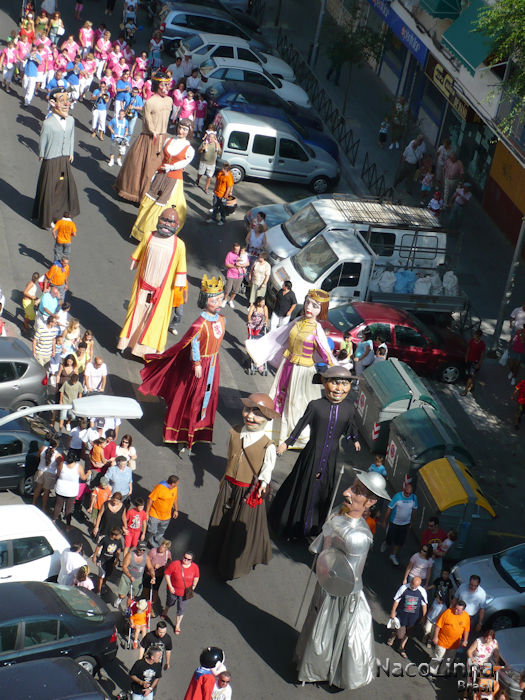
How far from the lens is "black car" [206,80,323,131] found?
27.5m

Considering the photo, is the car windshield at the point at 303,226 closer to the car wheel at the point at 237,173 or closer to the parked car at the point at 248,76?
the car wheel at the point at 237,173

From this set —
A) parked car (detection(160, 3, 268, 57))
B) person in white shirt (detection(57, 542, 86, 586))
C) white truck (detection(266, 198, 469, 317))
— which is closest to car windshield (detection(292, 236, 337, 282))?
white truck (detection(266, 198, 469, 317))

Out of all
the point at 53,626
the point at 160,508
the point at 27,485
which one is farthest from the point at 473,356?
the point at 53,626

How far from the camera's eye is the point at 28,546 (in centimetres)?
1325

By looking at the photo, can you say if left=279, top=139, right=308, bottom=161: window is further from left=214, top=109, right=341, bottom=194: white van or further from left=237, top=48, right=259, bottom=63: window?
left=237, top=48, right=259, bottom=63: window

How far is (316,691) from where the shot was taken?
41.5 feet

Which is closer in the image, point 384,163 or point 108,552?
point 108,552

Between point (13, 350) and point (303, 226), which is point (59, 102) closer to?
point (303, 226)

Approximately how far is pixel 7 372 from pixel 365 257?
7.54m

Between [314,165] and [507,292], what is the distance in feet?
24.3

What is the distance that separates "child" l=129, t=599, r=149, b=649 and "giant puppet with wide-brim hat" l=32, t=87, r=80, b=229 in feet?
35.3

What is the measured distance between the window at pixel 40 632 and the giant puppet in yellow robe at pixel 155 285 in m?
6.64

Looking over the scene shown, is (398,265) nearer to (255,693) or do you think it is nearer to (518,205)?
(518,205)

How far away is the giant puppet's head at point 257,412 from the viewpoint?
1323 cm
